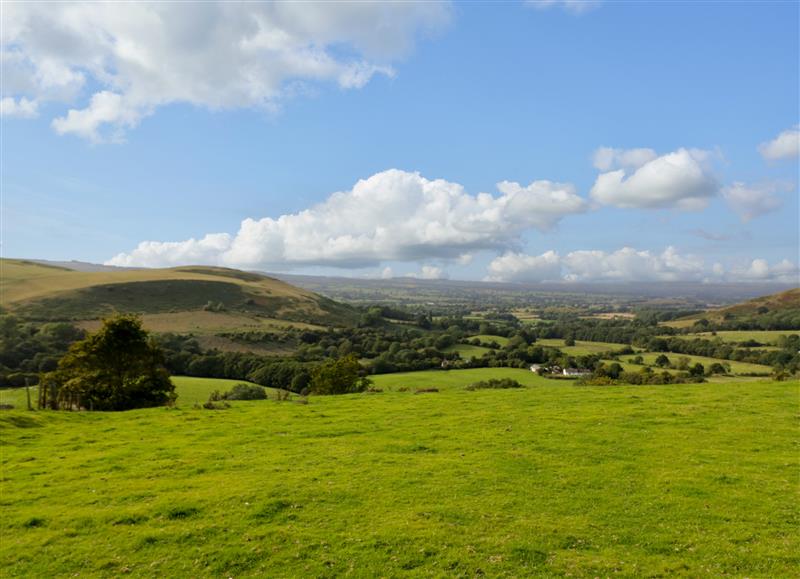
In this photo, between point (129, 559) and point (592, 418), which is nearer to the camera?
point (129, 559)

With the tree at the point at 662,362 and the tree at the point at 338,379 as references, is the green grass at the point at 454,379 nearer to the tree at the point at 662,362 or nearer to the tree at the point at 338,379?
the tree at the point at 338,379

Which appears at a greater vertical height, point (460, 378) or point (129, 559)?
point (129, 559)

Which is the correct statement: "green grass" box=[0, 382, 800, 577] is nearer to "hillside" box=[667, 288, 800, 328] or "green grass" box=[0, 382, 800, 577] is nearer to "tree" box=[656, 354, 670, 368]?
"tree" box=[656, 354, 670, 368]

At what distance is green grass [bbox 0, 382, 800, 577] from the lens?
38.9 ft

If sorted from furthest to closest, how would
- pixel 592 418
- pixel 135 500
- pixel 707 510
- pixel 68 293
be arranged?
pixel 68 293 → pixel 592 418 → pixel 135 500 → pixel 707 510

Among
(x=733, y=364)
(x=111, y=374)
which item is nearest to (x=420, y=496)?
(x=111, y=374)

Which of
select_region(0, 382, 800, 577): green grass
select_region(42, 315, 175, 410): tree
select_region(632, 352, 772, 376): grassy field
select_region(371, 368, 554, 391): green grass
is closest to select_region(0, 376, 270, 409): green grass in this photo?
select_region(42, 315, 175, 410): tree

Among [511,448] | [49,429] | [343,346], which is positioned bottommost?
[343,346]

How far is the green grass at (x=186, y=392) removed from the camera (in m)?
49.4

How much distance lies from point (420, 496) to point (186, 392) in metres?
55.1

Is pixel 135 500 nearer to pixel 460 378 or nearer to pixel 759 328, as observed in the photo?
pixel 460 378

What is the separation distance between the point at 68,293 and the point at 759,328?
237494mm

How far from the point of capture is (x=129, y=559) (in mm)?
12805

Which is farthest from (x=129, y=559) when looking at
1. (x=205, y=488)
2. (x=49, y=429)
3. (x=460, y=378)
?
(x=460, y=378)
